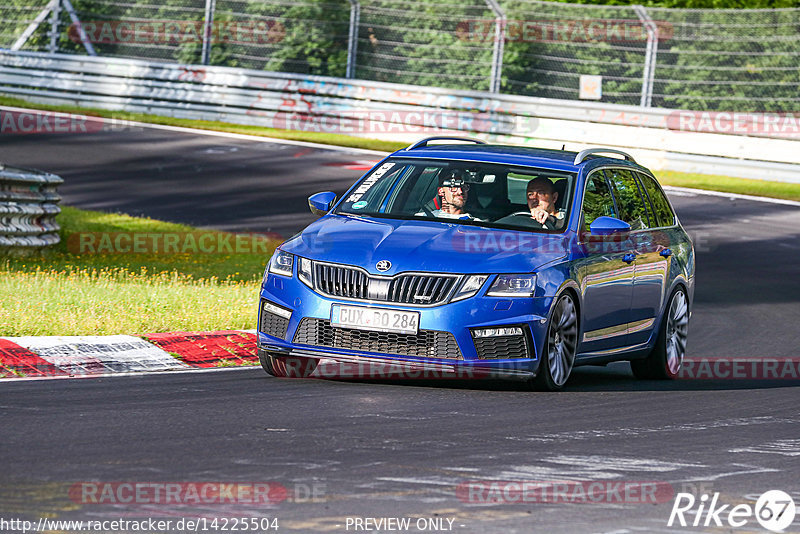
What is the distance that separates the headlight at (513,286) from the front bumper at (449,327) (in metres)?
0.04

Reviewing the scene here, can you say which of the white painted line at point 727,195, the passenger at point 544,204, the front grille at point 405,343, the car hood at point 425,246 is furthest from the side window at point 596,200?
the white painted line at point 727,195

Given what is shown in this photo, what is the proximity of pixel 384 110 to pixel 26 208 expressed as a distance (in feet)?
49.3

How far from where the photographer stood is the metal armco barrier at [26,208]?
16.2m

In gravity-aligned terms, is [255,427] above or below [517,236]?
below

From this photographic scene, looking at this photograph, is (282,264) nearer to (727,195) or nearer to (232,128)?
(727,195)

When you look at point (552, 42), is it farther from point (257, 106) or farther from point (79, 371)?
point (79, 371)

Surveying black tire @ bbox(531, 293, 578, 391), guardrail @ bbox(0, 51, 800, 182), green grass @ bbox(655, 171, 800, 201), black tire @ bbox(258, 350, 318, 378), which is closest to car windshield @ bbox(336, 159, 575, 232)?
black tire @ bbox(531, 293, 578, 391)

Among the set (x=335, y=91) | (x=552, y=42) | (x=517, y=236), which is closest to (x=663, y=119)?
(x=552, y=42)

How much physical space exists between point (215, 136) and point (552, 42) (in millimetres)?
6939

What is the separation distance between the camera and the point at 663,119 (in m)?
27.8

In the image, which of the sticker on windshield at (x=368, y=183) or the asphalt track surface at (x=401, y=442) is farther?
the sticker on windshield at (x=368, y=183)

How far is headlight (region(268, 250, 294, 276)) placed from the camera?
31.6 ft

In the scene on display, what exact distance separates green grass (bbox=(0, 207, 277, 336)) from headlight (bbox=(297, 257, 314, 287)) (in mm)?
2016

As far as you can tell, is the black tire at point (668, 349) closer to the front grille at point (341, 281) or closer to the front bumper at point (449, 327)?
the front bumper at point (449, 327)
